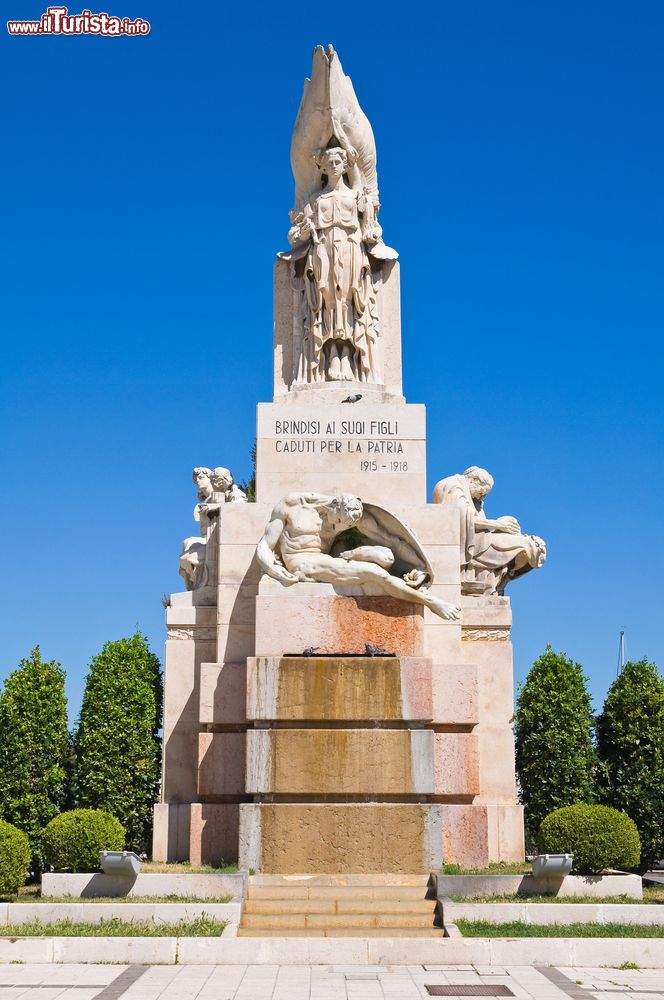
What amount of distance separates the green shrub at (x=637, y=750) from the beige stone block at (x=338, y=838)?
189 inches

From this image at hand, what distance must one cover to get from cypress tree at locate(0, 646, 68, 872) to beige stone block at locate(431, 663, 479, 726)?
628 cm

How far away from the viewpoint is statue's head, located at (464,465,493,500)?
70.0 ft

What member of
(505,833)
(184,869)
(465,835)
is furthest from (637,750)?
(184,869)

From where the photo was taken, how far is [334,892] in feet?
51.8

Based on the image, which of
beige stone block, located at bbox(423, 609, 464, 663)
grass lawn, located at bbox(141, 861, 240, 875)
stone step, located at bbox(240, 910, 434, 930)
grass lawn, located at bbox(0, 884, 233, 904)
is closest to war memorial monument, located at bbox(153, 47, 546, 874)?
beige stone block, located at bbox(423, 609, 464, 663)

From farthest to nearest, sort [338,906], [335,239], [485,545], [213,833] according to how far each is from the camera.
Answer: [335,239]
[485,545]
[213,833]
[338,906]

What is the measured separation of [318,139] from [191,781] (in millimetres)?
11086

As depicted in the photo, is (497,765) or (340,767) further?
(497,765)

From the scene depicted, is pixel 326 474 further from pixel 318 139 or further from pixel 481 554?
pixel 318 139

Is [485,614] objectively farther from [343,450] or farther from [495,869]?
[495,869]

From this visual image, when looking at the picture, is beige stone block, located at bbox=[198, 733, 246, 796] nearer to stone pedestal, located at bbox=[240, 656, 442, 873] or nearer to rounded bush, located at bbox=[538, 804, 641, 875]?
stone pedestal, located at bbox=[240, 656, 442, 873]

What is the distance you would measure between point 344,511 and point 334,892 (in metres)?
5.46

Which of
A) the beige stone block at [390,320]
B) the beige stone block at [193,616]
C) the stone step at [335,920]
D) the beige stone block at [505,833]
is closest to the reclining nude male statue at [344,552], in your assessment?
the beige stone block at [193,616]

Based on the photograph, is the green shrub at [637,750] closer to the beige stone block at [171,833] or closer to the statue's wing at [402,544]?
the statue's wing at [402,544]
